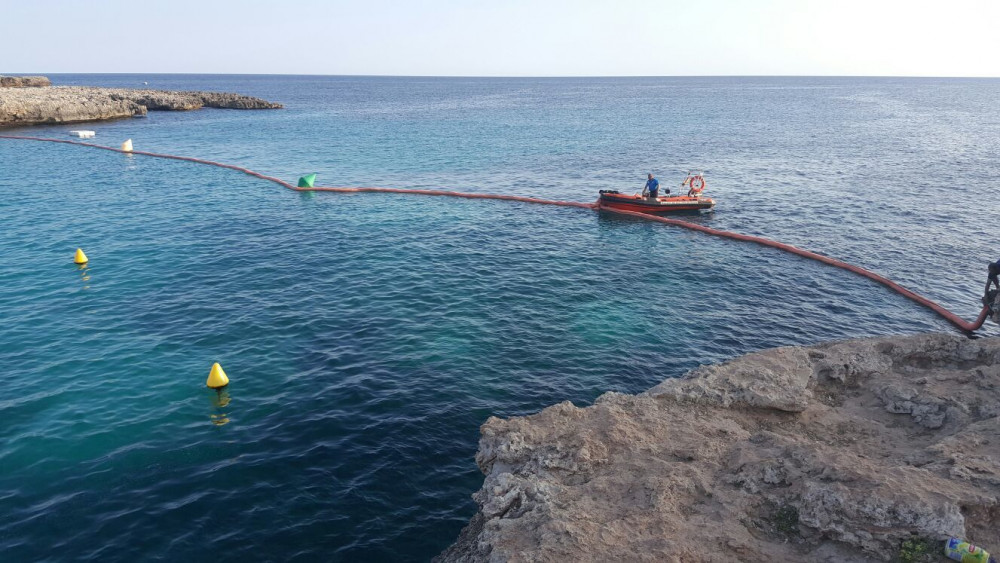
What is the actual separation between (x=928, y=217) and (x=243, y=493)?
158 feet

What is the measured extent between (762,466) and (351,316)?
714 inches

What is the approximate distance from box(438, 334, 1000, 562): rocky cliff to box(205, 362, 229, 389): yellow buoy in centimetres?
1023

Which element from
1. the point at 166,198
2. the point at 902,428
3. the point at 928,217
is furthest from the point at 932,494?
the point at 166,198

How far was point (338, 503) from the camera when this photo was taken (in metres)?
14.3

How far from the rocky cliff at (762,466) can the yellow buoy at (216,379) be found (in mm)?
10230

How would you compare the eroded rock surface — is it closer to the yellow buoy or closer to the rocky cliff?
the yellow buoy

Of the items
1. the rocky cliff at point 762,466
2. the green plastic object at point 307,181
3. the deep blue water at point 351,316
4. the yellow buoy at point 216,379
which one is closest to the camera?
the rocky cliff at point 762,466

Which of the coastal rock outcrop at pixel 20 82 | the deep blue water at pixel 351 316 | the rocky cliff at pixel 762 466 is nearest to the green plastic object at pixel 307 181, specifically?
the deep blue water at pixel 351 316

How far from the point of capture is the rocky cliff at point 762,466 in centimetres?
959

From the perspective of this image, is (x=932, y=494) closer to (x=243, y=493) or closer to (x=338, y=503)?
(x=338, y=503)

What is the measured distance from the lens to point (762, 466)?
37.6 ft

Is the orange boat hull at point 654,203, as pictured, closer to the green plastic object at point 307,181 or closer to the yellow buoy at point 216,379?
the green plastic object at point 307,181

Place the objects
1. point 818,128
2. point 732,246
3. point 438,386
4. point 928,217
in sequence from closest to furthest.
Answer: point 438,386 → point 732,246 → point 928,217 → point 818,128

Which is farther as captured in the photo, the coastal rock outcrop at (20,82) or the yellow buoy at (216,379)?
the coastal rock outcrop at (20,82)
